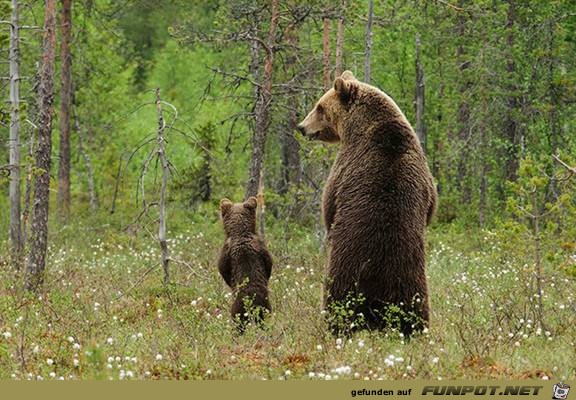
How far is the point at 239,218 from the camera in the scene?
1079cm

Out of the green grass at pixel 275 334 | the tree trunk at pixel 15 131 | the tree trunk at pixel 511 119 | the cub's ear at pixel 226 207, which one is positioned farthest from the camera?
the tree trunk at pixel 511 119

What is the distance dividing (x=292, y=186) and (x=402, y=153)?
11236 mm

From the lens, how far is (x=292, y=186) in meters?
19.7

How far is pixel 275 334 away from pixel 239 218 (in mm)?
2075

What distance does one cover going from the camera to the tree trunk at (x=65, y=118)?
23438mm

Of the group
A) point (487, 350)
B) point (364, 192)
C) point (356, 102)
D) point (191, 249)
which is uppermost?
point (356, 102)

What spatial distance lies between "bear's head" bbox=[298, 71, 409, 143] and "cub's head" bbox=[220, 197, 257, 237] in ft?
4.27

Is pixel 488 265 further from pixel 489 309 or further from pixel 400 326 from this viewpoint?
pixel 400 326

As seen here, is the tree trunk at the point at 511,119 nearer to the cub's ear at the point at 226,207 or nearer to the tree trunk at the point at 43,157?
the tree trunk at the point at 43,157

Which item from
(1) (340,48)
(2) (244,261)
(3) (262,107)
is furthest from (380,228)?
Answer: (1) (340,48)

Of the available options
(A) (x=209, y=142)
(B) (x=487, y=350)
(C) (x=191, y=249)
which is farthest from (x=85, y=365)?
(A) (x=209, y=142)

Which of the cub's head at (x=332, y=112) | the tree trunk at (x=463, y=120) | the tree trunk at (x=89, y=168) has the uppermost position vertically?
the cub's head at (x=332, y=112)

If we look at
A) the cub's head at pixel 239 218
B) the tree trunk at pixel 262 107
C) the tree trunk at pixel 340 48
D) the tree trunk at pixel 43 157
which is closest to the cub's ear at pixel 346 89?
the cub's head at pixel 239 218

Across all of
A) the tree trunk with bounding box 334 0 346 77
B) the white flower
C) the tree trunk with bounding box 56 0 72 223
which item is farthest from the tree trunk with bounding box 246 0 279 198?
the tree trunk with bounding box 56 0 72 223
